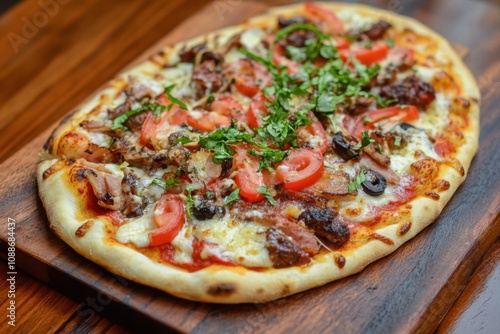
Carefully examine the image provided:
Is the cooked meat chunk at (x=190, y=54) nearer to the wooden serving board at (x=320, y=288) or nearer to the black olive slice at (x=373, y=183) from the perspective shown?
the wooden serving board at (x=320, y=288)

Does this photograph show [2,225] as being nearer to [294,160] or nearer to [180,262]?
[180,262]

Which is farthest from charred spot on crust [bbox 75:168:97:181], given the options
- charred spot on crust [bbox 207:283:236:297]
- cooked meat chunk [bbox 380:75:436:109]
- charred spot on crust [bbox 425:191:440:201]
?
cooked meat chunk [bbox 380:75:436:109]

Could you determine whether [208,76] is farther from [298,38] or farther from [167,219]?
[167,219]

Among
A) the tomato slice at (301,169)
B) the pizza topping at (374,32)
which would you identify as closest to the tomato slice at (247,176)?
the tomato slice at (301,169)

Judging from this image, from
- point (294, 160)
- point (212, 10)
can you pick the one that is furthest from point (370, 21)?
point (294, 160)

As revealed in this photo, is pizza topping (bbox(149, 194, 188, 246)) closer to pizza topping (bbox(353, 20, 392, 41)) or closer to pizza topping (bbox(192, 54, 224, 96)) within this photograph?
pizza topping (bbox(192, 54, 224, 96))

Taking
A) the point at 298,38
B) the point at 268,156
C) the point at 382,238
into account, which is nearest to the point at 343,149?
the point at 268,156
